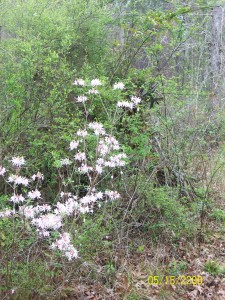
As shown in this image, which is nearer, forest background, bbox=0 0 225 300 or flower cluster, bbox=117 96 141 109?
forest background, bbox=0 0 225 300

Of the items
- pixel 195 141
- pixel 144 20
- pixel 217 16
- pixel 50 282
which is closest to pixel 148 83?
pixel 144 20

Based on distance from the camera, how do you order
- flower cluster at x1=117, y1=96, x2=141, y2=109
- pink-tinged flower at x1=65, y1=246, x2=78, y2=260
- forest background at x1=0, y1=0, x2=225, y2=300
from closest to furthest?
pink-tinged flower at x1=65, y1=246, x2=78, y2=260, forest background at x1=0, y1=0, x2=225, y2=300, flower cluster at x1=117, y1=96, x2=141, y2=109

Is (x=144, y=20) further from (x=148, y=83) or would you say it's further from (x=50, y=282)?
(x=50, y=282)

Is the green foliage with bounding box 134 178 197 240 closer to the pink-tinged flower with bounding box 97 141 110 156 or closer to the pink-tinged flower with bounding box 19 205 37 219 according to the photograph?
the pink-tinged flower with bounding box 97 141 110 156

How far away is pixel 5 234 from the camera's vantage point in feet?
11.4

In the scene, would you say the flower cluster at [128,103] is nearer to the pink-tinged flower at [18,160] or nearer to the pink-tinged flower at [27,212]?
the pink-tinged flower at [18,160]

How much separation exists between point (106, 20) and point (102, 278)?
401cm
